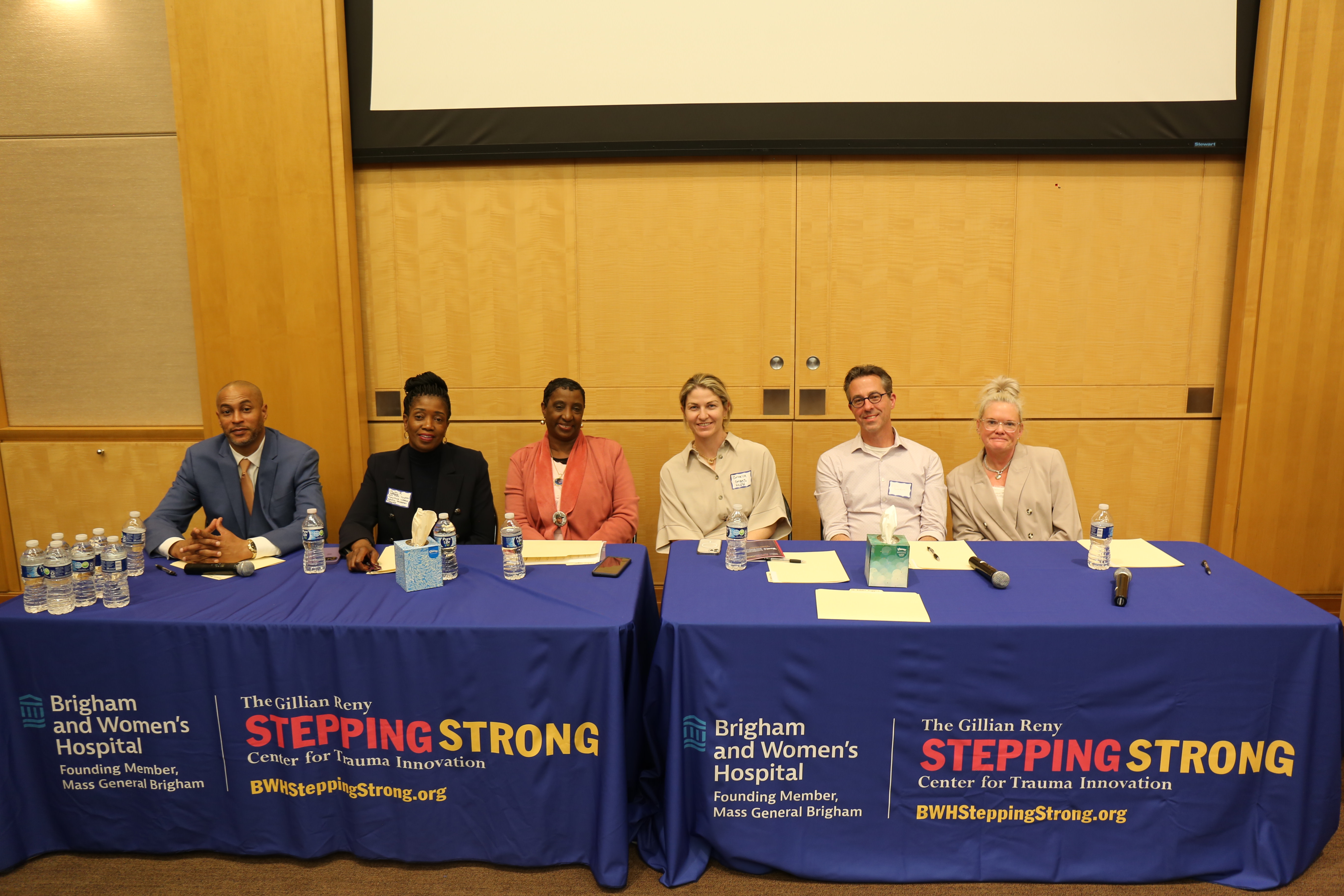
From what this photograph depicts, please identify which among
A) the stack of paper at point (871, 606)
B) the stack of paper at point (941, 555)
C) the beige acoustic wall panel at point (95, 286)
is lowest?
the stack of paper at point (871, 606)

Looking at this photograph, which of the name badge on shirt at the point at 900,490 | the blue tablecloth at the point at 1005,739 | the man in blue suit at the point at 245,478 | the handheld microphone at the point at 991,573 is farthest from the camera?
the name badge on shirt at the point at 900,490

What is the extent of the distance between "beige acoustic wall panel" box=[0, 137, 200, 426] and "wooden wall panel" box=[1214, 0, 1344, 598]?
5.43 metres

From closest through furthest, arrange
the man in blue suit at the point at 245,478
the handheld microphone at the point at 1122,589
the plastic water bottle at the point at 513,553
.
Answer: the handheld microphone at the point at 1122,589, the plastic water bottle at the point at 513,553, the man in blue suit at the point at 245,478

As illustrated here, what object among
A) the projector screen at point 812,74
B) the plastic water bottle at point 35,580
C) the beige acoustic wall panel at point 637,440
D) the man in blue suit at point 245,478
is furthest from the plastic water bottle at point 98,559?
the projector screen at point 812,74

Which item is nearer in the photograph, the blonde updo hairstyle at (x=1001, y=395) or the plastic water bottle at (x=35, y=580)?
the plastic water bottle at (x=35, y=580)

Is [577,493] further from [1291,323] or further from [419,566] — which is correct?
[1291,323]

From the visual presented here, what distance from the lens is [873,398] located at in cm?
287

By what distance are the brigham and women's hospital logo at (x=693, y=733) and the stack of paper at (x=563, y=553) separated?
2.05 ft

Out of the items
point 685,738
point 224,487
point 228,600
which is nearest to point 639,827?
point 685,738

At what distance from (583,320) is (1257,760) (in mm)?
3116

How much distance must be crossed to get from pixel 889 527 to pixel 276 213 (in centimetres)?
328

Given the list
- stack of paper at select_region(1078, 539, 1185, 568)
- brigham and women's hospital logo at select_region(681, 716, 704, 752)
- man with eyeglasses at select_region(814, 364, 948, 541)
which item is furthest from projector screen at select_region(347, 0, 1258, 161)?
brigham and women's hospital logo at select_region(681, 716, 704, 752)

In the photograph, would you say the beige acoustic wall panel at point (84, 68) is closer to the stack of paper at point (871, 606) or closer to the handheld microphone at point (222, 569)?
the handheld microphone at point (222, 569)

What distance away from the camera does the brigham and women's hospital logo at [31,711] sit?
1.95 m
